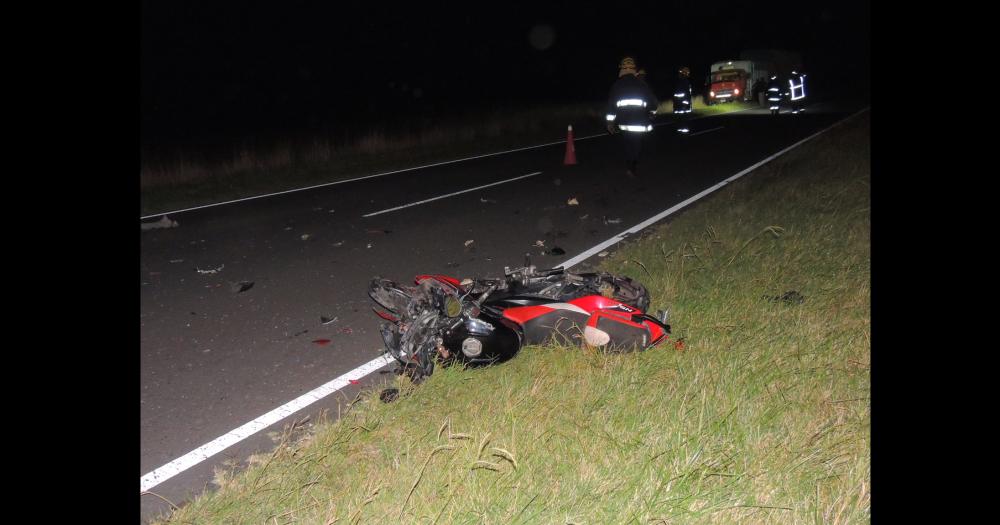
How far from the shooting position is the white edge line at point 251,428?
356 cm

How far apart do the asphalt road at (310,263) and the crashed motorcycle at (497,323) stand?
407mm

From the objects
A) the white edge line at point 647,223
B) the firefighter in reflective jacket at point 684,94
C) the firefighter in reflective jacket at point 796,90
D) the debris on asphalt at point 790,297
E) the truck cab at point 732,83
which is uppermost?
the truck cab at point 732,83

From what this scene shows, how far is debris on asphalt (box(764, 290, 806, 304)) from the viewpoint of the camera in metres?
5.66

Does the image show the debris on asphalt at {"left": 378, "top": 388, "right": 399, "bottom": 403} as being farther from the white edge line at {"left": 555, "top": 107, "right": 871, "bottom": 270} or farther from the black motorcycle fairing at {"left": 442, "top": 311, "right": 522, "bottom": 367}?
the white edge line at {"left": 555, "top": 107, "right": 871, "bottom": 270}

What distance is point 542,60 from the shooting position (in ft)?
184

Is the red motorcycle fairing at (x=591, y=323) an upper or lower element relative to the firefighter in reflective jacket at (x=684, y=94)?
lower

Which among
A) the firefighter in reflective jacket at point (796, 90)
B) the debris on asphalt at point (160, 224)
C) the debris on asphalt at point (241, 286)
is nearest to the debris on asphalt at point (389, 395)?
the debris on asphalt at point (241, 286)

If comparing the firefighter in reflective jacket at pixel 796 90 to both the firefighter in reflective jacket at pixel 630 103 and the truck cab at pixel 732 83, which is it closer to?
the truck cab at pixel 732 83

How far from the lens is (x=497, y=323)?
4578 mm

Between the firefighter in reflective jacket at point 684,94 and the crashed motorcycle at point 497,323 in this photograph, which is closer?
the crashed motorcycle at point 497,323

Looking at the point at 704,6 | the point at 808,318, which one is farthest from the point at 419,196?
the point at 704,6

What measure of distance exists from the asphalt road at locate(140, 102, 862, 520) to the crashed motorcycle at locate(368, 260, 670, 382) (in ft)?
1.34

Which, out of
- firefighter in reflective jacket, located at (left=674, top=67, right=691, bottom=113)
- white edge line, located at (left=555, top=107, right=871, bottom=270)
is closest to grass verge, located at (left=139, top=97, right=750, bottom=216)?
firefighter in reflective jacket, located at (left=674, top=67, right=691, bottom=113)

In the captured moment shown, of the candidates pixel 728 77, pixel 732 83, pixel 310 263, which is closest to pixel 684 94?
pixel 732 83
